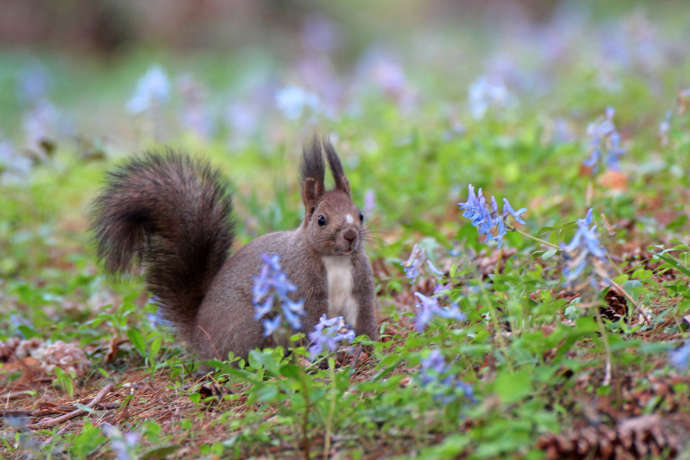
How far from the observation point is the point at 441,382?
6.57 feet

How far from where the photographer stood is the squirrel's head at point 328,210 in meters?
3.11

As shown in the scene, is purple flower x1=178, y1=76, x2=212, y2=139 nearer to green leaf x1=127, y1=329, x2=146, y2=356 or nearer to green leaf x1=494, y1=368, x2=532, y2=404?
green leaf x1=127, y1=329, x2=146, y2=356

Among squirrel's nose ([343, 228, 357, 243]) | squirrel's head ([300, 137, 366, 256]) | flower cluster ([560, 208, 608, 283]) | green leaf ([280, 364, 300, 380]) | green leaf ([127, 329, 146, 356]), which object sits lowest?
green leaf ([280, 364, 300, 380])

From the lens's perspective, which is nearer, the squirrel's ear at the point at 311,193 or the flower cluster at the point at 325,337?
the flower cluster at the point at 325,337

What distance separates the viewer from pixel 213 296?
3305 millimetres

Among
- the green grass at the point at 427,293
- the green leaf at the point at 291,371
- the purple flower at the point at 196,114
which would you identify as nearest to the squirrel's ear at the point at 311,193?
the green grass at the point at 427,293

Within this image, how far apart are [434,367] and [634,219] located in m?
2.27

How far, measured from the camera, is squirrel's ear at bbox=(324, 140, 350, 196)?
10.2ft

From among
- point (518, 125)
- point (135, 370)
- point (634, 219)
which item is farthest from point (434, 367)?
point (518, 125)

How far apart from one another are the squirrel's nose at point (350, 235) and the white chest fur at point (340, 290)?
151 millimetres

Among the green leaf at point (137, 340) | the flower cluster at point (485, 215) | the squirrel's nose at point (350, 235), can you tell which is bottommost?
the green leaf at point (137, 340)

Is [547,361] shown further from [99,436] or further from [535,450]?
[99,436]

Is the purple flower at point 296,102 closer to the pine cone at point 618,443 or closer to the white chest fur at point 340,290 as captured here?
the white chest fur at point 340,290

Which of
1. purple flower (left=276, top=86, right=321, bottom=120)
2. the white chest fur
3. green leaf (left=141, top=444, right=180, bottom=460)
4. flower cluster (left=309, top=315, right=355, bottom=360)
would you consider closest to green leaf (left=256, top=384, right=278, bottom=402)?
flower cluster (left=309, top=315, right=355, bottom=360)
